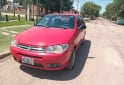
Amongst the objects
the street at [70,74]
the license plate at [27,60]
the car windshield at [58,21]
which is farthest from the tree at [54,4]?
the license plate at [27,60]

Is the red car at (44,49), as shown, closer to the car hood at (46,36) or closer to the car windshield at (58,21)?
the car hood at (46,36)

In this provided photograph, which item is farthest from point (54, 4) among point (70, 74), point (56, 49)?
point (56, 49)

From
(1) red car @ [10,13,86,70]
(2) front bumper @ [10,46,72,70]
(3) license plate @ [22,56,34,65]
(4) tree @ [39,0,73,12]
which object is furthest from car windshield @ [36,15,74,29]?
(4) tree @ [39,0,73,12]

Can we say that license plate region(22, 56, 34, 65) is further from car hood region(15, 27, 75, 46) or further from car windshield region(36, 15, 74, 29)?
car windshield region(36, 15, 74, 29)

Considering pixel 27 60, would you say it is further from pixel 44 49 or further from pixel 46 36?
pixel 46 36

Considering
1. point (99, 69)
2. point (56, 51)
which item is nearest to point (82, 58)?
point (99, 69)

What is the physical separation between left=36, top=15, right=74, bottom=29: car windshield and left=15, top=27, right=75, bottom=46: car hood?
408 millimetres

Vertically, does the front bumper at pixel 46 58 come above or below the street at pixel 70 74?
above

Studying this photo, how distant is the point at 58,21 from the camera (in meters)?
6.87

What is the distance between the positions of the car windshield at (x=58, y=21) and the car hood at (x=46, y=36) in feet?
1.34

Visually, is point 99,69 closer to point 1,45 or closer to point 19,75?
point 19,75

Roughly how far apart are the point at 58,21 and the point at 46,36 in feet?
4.94

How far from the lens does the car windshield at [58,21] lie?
21.9ft

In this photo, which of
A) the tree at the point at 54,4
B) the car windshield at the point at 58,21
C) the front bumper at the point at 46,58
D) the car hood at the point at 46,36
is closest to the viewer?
the front bumper at the point at 46,58
